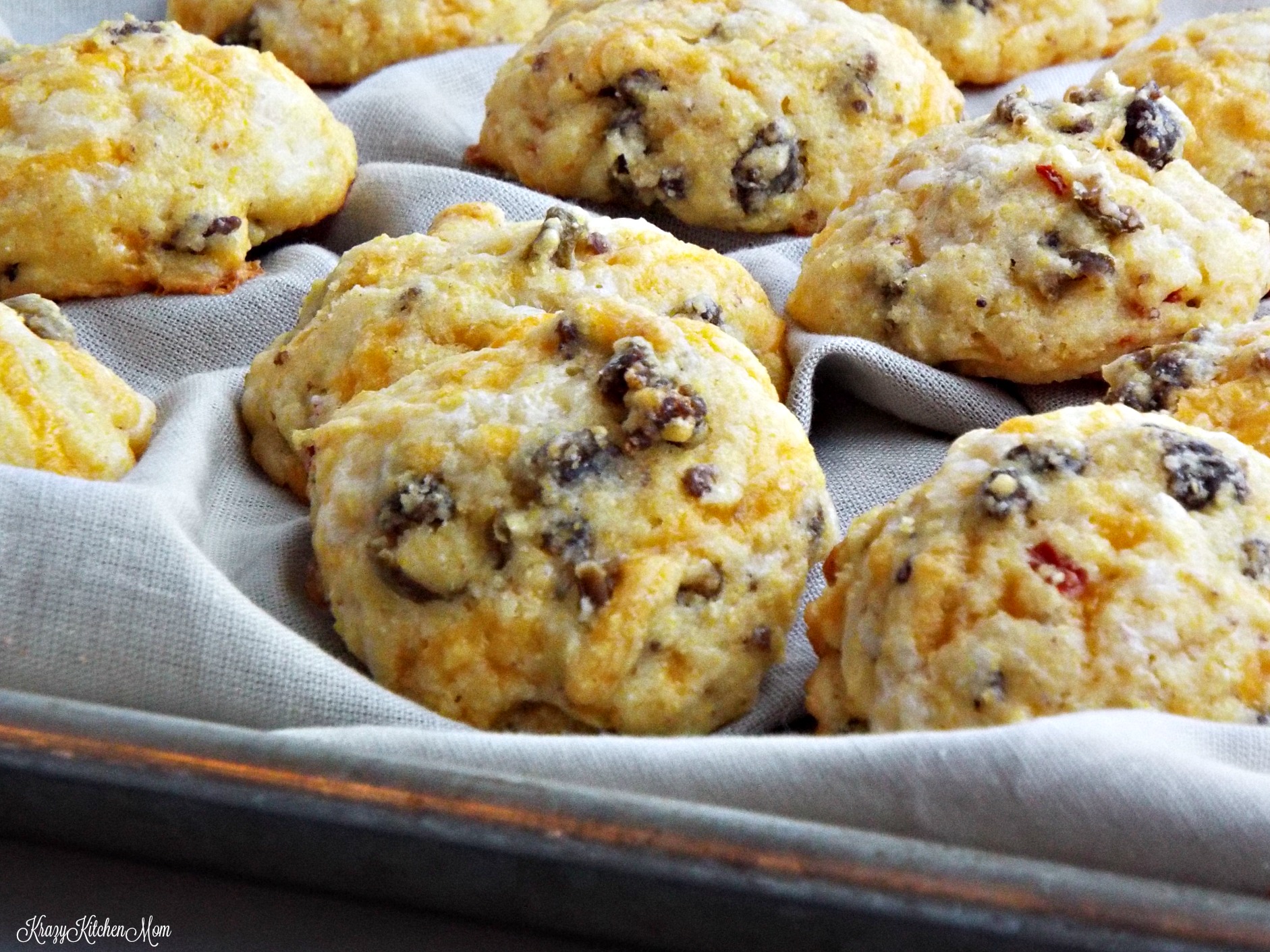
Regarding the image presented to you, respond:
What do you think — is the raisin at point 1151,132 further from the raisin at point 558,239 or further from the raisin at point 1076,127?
the raisin at point 558,239

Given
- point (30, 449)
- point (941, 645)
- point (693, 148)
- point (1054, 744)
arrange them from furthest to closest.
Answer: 1. point (693, 148)
2. point (30, 449)
3. point (941, 645)
4. point (1054, 744)

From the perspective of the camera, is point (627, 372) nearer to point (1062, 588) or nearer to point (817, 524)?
point (817, 524)

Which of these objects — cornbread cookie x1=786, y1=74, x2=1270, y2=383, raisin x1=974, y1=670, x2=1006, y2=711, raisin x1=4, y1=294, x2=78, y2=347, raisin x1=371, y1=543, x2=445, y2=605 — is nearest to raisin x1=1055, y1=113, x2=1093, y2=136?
cornbread cookie x1=786, y1=74, x2=1270, y2=383

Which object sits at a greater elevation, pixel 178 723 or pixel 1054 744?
pixel 1054 744

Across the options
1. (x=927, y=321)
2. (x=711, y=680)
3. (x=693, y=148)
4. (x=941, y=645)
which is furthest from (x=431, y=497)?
(x=693, y=148)

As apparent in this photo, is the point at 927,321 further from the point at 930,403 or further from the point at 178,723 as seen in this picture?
the point at 178,723

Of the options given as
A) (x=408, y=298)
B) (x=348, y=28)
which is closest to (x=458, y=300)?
(x=408, y=298)

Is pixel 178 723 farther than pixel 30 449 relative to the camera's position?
No

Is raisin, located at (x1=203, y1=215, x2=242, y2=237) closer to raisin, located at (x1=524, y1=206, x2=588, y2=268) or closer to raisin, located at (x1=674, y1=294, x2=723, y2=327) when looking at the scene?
raisin, located at (x1=524, y1=206, x2=588, y2=268)
